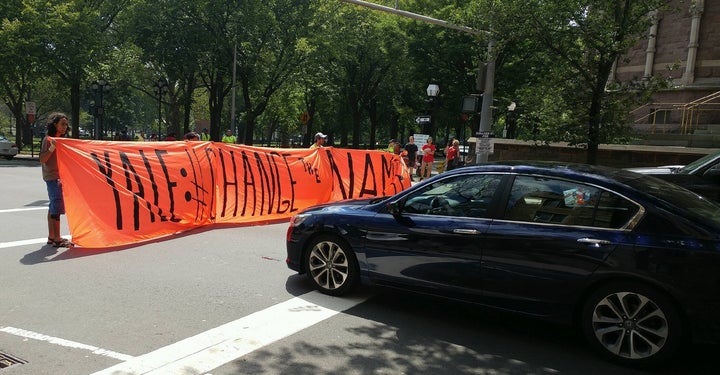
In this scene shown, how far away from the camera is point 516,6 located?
1016 cm

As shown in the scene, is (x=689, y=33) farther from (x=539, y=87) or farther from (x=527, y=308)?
(x=527, y=308)

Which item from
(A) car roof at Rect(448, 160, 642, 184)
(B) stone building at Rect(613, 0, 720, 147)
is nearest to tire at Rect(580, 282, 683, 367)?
(A) car roof at Rect(448, 160, 642, 184)

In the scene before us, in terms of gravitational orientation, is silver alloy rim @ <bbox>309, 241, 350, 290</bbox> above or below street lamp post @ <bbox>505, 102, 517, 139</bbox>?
below

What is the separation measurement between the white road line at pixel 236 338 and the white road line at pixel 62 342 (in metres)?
0.16

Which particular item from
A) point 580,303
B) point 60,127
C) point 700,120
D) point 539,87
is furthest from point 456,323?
point 700,120

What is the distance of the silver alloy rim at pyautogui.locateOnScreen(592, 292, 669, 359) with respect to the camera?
12.1 feet

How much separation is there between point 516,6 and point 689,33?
20.8 meters

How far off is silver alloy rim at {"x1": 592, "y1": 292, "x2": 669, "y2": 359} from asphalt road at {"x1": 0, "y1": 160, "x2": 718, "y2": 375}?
0.56 ft

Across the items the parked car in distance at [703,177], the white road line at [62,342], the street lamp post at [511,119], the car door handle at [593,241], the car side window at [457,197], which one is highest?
the street lamp post at [511,119]

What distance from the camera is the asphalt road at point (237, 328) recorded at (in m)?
3.73

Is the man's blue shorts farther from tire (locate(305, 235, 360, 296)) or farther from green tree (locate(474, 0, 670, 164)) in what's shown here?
green tree (locate(474, 0, 670, 164))

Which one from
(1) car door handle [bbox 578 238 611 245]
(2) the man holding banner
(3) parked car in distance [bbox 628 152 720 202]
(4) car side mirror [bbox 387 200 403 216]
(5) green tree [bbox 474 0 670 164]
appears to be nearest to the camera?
(1) car door handle [bbox 578 238 611 245]

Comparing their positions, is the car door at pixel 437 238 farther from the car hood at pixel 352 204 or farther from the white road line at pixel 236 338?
the white road line at pixel 236 338

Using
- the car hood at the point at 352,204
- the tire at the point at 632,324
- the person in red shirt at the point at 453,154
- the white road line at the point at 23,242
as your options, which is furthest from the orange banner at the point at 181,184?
the person in red shirt at the point at 453,154
